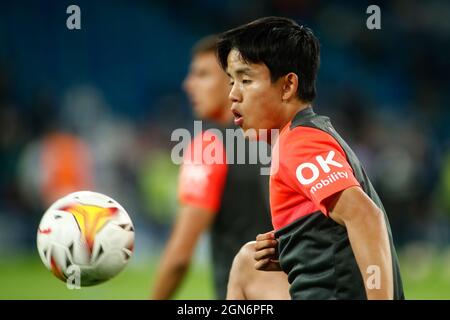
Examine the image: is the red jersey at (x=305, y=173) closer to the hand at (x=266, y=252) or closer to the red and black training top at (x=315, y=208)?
the red and black training top at (x=315, y=208)

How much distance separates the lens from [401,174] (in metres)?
14.0

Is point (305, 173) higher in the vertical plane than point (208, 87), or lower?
lower

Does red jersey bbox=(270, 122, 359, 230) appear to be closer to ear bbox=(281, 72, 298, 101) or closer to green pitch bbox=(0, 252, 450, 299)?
ear bbox=(281, 72, 298, 101)

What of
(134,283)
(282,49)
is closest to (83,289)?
(134,283)

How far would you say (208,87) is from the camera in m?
6.08

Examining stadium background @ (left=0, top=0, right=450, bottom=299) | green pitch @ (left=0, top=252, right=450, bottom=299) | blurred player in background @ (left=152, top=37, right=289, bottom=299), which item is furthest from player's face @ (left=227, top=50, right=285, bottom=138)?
stadium background @ (left=0, top=0, right=450, bottom=299)

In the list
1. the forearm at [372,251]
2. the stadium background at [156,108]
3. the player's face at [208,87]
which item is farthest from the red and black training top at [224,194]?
the stadium background at [156,108]

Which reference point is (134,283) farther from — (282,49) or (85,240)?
(282,49)

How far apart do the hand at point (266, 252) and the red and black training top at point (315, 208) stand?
0.62 ft

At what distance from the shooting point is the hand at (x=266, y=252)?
13.0 ft

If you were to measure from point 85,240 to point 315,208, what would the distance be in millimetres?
1206

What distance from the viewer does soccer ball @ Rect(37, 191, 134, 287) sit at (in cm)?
420
